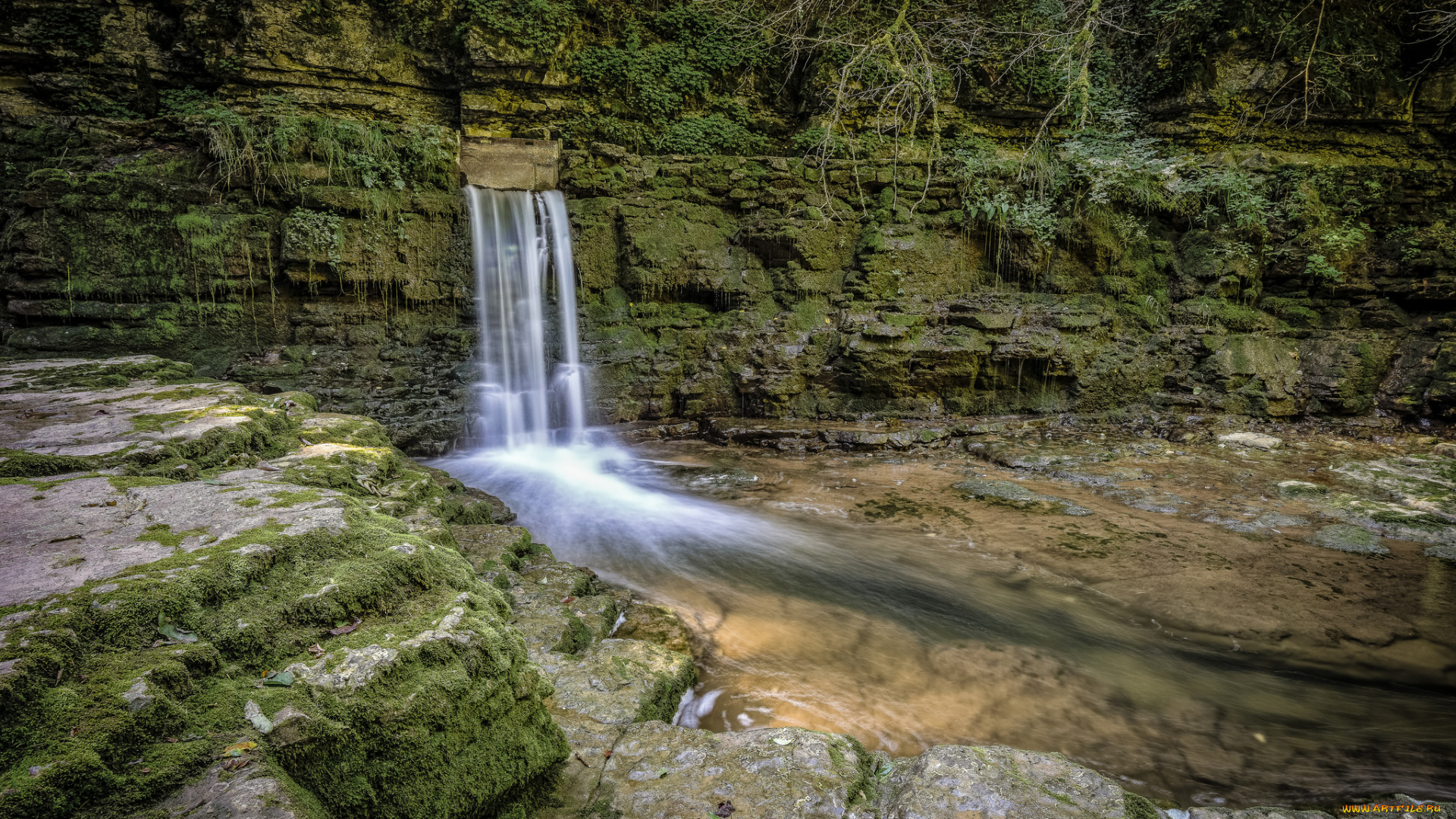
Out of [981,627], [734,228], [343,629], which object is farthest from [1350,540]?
[734,228]

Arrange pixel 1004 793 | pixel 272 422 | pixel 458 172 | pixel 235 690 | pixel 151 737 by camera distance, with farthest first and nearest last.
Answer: pixel 458 172 → pixel 272 422 → pixel 1004 793 → pixel 235 690 → pixel 151 737

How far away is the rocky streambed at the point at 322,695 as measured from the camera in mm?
1407

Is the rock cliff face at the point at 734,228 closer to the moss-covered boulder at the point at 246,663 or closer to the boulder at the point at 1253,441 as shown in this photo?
the boulder at the point at 1253,441

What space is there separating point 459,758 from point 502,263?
902 cm

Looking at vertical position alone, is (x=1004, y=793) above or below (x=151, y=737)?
below

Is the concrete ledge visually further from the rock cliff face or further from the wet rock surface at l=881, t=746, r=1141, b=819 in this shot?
the wet rock surface at l=881, t=746, r=1141, b=819

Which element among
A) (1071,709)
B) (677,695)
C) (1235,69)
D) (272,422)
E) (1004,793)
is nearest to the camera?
(1004,793)

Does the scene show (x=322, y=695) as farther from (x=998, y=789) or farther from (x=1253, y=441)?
(x=1253, y=441)

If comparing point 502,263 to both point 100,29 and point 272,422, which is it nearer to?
point 272,422

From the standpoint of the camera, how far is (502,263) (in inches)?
384

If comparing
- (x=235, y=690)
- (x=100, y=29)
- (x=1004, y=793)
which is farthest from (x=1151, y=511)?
(x=100, y=29)

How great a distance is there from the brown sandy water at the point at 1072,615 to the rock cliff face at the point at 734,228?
2.48 m

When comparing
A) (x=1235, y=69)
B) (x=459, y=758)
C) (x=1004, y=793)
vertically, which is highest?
(x=1235, y=69)

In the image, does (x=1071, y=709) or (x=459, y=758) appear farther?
(x=1071, y=709)
